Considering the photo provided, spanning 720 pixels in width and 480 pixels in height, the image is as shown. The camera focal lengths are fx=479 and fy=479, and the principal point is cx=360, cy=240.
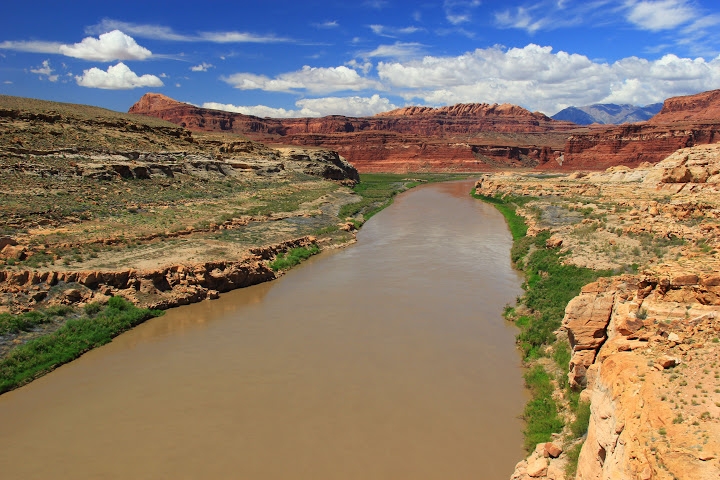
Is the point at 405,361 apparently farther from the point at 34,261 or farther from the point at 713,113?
the point at 713,113

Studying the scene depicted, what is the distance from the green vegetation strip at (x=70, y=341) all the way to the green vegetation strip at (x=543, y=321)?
11.0m

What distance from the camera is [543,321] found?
42.9 feet

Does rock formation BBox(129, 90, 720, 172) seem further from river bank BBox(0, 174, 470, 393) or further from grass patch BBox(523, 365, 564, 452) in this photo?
grass patch BBox(523, 365, 564, 452)

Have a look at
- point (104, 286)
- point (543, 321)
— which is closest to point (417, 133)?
point (104, 286)

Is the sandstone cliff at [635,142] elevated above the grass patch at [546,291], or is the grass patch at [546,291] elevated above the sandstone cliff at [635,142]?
the sandstone cliff at [635,142]

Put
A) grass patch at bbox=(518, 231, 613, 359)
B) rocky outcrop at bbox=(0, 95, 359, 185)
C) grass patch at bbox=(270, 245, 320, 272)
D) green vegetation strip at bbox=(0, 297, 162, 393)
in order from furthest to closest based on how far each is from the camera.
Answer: rocky outcrop at bbox=(0, 95, 359, 185) → grass patch at bbox=(270, 245, 320, 272) → grass patch at bbox=(518, 231, 613, 359) → green vegetation strip at bbox=(0, 297, 162, 393)

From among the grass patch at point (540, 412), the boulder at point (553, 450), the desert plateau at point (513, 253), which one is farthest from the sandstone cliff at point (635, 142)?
the boulder at point (553, 450)

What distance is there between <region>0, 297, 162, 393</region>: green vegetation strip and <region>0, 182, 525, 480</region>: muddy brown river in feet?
0.95

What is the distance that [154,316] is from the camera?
49.3ft

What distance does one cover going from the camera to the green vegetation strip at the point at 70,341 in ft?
36.3

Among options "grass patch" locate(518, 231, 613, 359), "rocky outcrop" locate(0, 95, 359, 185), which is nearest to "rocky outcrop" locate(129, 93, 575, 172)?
"rocky outcrop" locate(0, 95, 359, 185)

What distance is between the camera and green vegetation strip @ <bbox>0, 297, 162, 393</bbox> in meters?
11.1

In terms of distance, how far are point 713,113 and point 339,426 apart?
127 metres

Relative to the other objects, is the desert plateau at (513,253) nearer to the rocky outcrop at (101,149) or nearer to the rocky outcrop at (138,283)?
the rocky outcrop at (138,283)
